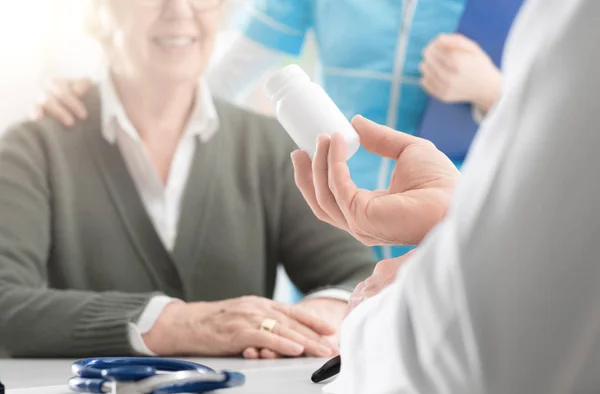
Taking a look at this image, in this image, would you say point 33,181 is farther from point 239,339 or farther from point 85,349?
point 239,339

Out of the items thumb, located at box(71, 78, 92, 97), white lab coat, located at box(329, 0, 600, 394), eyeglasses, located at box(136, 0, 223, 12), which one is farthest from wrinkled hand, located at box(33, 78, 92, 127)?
white lab coat, located at box(329, 0, 600, 394)

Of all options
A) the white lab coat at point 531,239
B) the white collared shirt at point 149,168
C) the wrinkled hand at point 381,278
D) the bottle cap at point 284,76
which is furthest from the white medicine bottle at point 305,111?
the white collared shirt at point 149,168

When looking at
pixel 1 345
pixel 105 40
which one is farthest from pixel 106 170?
pixel 1 345

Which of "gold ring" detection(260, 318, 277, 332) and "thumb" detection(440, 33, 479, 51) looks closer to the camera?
"gold ring" detection(260, 318, 277, 332)

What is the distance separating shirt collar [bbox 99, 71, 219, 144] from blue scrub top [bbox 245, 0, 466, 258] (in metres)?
0.14

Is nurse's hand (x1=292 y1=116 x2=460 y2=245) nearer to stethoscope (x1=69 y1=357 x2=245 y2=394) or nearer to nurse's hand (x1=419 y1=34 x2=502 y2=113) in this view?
stethoscope (x1=69 y1=357 x2=245 y2=394)

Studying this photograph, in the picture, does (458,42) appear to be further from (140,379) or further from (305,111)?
(140,379)

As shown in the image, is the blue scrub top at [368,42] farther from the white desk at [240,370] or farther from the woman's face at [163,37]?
the white desk at [240,370]

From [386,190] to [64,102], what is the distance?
910 millimetres

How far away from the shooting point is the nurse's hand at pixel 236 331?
88cm

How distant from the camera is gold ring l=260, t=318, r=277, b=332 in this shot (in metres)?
0.91

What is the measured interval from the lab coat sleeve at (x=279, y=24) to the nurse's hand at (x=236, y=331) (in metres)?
0.52

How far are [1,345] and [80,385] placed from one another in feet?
1.84

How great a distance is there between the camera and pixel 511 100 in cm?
21
